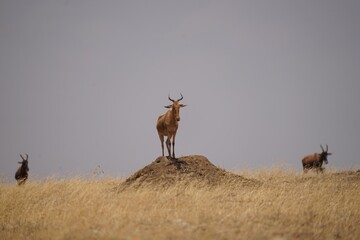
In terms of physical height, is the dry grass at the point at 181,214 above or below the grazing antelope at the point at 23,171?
above

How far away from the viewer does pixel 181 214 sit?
8.29m


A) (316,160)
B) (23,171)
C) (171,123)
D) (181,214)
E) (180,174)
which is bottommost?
(316,160)

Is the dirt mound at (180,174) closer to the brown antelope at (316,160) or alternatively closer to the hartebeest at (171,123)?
the hartebeest at (171,123)

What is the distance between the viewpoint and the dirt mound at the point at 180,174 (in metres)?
13.1

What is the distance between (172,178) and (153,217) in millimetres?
5064

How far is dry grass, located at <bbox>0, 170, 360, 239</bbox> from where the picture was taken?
6.97 metres

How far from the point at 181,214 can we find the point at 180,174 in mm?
5251

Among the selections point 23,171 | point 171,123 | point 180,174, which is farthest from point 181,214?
point 23,171

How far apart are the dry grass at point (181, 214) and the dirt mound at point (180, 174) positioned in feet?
2.02

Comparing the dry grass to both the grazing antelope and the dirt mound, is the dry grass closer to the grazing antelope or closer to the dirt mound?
the dirt mound

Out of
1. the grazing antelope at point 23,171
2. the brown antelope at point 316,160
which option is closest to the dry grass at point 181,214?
the grazing antelope at point 23,171

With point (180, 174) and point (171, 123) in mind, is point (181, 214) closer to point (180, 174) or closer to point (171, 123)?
point (180, 174)

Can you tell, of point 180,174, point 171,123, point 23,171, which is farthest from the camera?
point 23,171

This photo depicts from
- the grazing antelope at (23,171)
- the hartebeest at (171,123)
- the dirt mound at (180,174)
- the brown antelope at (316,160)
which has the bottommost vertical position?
the brown antelope at (316,160)
